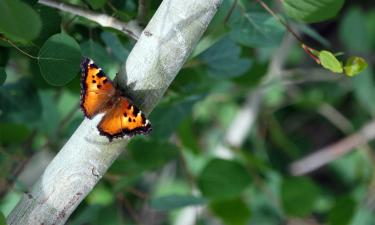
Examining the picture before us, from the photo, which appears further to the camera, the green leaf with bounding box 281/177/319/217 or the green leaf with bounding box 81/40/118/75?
the green leaf with bounding box 281/177/319/217

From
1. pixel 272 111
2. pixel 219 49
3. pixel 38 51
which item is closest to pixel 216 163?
pixel 219 49

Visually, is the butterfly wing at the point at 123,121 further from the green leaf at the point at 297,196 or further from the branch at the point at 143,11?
the green leaf at the point at 297,196

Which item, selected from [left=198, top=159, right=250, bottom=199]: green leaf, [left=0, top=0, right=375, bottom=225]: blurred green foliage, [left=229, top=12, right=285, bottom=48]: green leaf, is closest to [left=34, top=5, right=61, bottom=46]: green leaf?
[left=0, top=0, right=375, bottom=225]: blurred green foliage

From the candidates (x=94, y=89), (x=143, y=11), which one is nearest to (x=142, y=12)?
(x=143, y=11)

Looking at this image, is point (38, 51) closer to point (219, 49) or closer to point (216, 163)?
point (219, 49)

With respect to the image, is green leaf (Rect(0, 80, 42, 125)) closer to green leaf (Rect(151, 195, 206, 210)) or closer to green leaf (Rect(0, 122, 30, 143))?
green leaf (Rect(0, 122, 30, 143))
